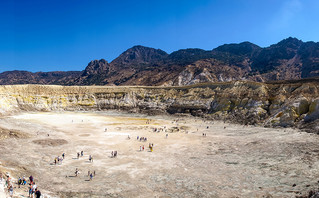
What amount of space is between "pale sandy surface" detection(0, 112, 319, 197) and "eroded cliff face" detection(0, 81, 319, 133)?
10761mm

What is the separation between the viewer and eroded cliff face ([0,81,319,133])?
40.3 m

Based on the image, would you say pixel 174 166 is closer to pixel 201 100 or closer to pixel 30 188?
pixel 30 188

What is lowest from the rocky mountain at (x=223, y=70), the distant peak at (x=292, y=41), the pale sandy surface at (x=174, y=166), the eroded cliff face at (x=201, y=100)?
the pale sandy surface at (x=174, y=166)

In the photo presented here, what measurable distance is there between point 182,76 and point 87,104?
7073 cm

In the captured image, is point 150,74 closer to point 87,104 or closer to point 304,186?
point 87,104

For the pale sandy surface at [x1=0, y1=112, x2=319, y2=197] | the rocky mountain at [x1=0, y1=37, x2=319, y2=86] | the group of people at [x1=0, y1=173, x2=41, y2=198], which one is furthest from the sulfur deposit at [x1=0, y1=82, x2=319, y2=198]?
the rocky mountain at [x1=0, y1=37, x2=319, y2=86]

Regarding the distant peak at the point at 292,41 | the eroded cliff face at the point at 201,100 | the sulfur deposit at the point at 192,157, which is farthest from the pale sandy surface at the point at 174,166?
the distant peak at the point at 292,41

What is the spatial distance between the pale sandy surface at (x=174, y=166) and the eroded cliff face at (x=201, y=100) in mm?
10761

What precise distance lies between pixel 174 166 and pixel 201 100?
45.0 meters

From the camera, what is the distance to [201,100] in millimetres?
63219

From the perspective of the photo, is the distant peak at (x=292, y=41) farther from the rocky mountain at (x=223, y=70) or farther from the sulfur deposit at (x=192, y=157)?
the sulfur deposit at (x=192, y=157)

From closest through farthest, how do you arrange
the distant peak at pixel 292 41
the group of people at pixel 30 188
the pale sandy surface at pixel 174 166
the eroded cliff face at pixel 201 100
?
the group of people at pixel 30 188
the pale sandy surface at pixel 174 166
the eroded cliff face at pixel 201 100
the distant peak at pixel 292 41

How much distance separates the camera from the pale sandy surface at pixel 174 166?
1485 cm

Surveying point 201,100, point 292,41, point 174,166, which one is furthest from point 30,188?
point 292,41
